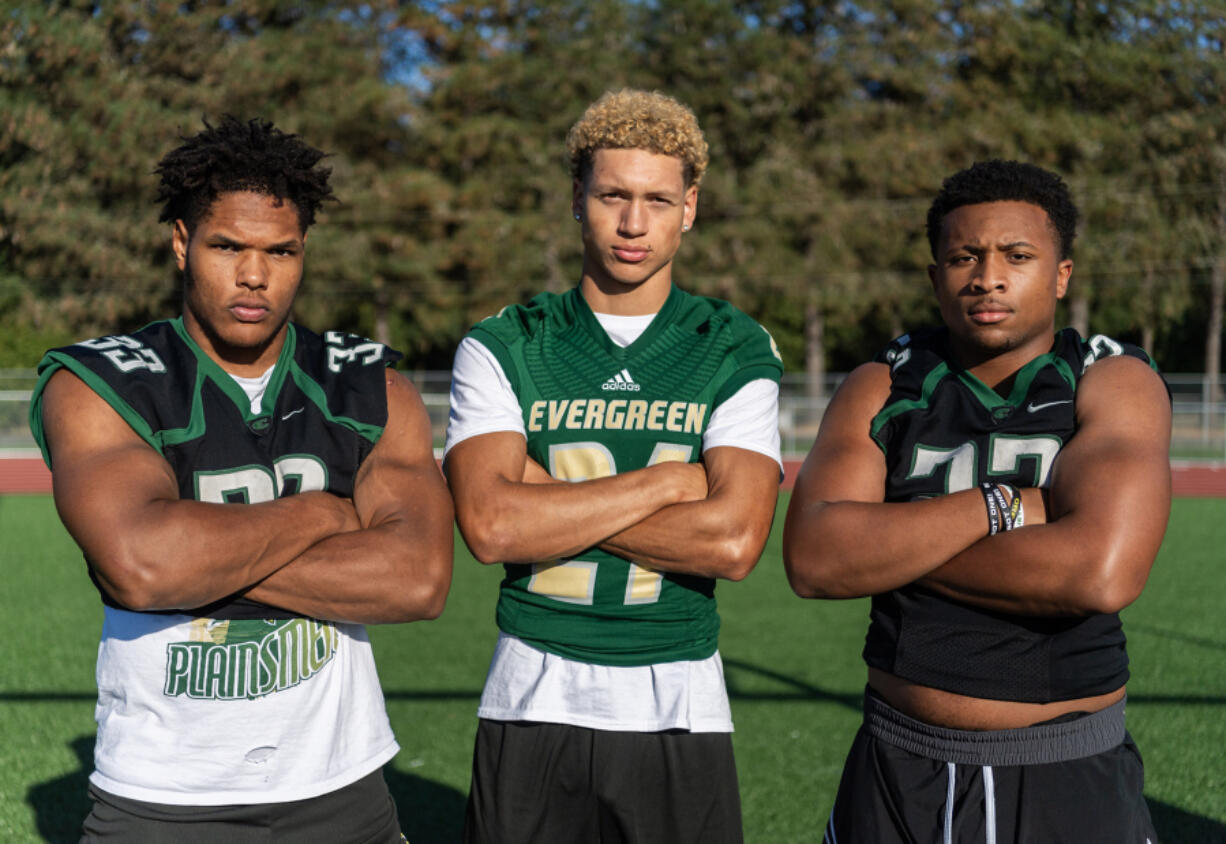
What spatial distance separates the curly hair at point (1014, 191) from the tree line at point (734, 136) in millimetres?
32368

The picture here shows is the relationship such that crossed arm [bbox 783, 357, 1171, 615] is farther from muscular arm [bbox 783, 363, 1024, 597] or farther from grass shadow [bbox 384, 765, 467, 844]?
grass shadow [bbox 384, 765, 467, 844]

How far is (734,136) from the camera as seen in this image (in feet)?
127

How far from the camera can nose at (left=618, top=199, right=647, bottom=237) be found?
3004 mm

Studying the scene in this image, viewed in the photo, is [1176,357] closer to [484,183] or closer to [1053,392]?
[484,183]

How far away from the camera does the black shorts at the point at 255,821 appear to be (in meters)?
2.49

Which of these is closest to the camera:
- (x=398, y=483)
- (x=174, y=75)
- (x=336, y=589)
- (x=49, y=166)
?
(x=336, y=589)

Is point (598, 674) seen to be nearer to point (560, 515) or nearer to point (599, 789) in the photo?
point (599, 789)

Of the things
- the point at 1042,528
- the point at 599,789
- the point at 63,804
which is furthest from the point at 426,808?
the point at 1042,528

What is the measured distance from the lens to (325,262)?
3497 centimetres

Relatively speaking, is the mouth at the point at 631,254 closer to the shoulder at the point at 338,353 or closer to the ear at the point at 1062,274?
the shoulder at the point at 338,353

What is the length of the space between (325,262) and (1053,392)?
112 ft

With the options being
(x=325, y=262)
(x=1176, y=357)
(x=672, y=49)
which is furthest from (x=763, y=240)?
(x=1176, y=357)

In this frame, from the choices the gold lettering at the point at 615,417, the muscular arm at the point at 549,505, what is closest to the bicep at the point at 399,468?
the muscular arm at the point at 549,505

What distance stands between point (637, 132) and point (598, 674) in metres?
1.44
